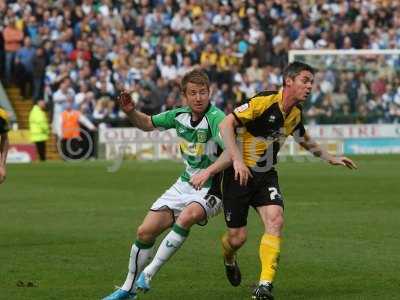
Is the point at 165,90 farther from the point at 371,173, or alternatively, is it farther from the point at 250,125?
the point at 250,125

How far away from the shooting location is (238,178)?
31.0ft

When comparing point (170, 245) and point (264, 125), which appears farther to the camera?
point (264, 125)

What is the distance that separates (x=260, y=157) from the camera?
391 inches

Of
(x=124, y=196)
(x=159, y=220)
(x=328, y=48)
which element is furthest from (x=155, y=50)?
(x=159, y=220)

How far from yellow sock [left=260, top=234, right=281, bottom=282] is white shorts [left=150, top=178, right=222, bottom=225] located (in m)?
0.57

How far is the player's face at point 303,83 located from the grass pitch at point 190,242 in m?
1.69

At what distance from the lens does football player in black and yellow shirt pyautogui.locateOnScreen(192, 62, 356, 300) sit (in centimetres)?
951

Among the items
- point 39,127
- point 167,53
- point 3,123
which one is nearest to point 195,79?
point 3,123

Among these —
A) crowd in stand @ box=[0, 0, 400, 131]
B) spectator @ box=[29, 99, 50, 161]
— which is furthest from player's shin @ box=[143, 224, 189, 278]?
crowd in stand @ box=[0, 0, 400, 131]

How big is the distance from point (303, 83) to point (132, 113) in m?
1.48

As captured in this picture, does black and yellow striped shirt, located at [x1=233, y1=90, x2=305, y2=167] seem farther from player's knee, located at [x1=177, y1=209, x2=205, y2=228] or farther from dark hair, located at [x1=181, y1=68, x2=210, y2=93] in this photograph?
player's knee, located at [x1=177, y1=209, x2=205, y2=228]

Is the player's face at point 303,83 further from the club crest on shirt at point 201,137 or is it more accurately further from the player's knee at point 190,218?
the player's knee at point 190,218

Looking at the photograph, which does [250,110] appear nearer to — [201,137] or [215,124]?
[215,124]

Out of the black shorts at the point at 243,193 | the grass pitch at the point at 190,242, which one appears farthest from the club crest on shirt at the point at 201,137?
the grass pitch at the point at 190,242
